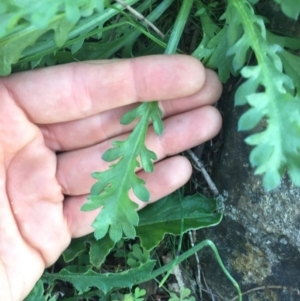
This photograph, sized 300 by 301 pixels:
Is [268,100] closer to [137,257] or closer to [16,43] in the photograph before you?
[16,43]

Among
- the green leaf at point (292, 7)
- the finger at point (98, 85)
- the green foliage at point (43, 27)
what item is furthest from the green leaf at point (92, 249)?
the green leaf at point (292, 7)

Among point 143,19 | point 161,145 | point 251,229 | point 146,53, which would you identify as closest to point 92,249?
point 161,145

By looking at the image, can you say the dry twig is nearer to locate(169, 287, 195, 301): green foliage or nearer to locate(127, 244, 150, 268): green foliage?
locate(127, 244, 150, 268): green foliage

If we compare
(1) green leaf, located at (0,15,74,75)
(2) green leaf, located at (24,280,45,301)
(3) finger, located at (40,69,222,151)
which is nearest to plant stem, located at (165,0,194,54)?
(3) finger, located at (40,69,222,151)

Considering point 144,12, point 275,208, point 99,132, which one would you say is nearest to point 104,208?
point 99,132

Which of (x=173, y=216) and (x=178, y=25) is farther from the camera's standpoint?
(x=173, y=216)

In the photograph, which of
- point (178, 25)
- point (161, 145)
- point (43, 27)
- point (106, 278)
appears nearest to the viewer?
point (43, 27)
